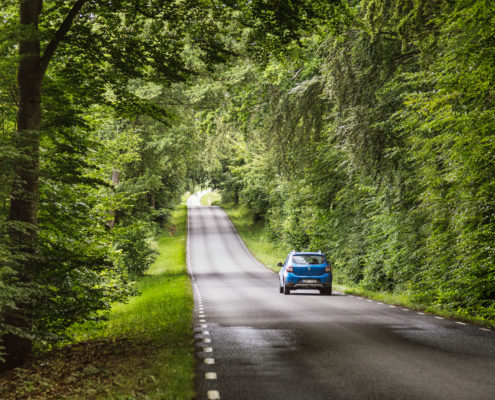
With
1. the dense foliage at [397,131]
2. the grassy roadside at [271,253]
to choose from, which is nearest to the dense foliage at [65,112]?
the dense foliage at [397,131]

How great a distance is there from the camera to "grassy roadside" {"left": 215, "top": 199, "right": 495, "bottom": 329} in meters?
15.2

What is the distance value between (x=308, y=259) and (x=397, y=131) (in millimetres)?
7457

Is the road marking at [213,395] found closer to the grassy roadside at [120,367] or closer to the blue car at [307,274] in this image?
the grassy roadside at [120,367]

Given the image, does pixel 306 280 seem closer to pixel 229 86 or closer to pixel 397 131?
pixel 397 131

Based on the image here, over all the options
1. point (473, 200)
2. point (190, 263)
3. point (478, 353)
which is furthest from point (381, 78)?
point (190, 263)

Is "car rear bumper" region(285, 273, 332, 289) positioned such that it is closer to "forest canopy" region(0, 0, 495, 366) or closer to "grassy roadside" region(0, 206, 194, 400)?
"forest canopy" region(0, 0, 495, 366)

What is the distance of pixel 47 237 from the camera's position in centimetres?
1114

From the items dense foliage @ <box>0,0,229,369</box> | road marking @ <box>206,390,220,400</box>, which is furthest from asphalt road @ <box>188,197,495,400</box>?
dense foliage @ <box>0,0,229,369</box>

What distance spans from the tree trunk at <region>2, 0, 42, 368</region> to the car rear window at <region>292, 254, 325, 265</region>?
1357cm

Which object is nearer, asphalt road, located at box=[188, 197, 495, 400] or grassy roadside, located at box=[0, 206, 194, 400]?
asphalt road, located at box=[188, 197, 495, 400]

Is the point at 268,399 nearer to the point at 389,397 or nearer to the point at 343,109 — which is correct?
the point at 389,397

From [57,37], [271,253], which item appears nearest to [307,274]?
[57,37]

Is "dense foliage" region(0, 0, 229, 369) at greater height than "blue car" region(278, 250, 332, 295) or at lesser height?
greater

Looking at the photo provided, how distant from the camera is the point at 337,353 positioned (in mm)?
9414
